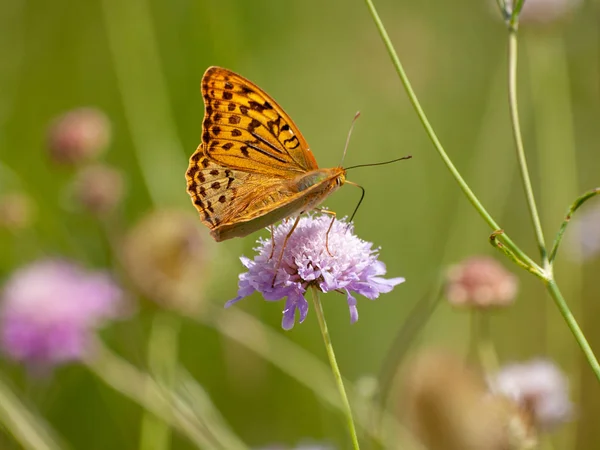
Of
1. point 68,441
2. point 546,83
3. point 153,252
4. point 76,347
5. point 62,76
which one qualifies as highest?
point 62,76

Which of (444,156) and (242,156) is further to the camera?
(242,156)

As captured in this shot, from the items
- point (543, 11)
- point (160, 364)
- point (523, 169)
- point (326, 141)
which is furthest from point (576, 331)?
point (326, 141)

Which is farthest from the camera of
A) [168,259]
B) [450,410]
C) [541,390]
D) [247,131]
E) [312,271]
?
[168,259]

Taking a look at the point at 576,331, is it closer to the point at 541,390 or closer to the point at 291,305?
the point at 291,305

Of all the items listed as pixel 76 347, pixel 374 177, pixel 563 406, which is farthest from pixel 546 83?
pixel 76 347

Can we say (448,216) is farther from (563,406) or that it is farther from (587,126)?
(563,406)

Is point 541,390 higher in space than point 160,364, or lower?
lower
